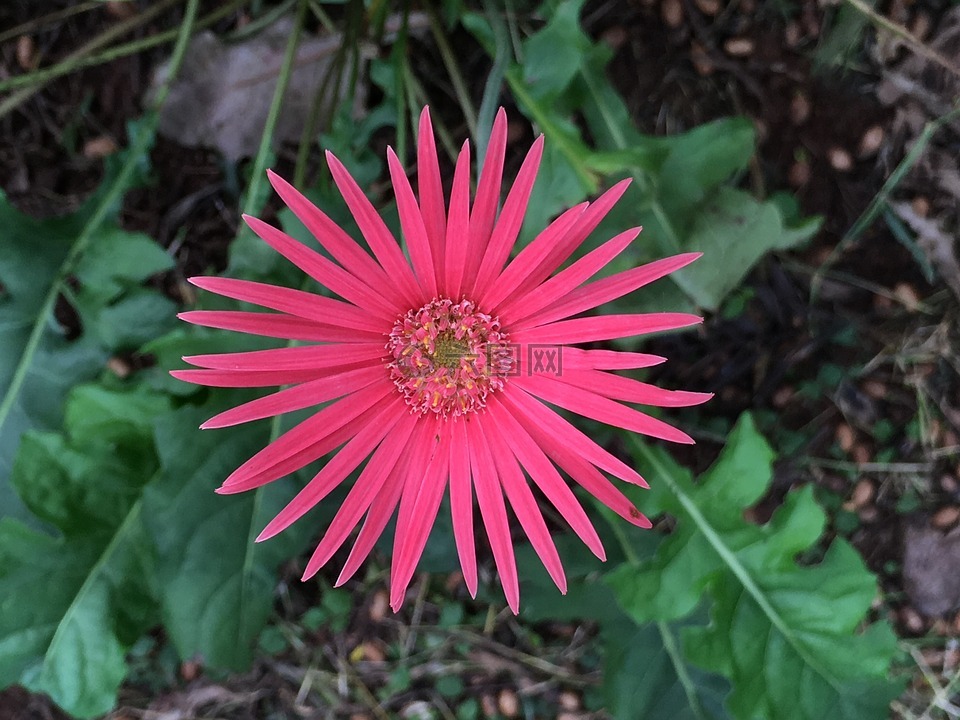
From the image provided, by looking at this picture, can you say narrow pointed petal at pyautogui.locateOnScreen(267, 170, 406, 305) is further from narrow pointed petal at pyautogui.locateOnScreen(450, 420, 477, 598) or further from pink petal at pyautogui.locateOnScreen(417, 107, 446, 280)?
narrow pointed petal at pyautogui.locateOnScreen(450, 420, 477, 598)

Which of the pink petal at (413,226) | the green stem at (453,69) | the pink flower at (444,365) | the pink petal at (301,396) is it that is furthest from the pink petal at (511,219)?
the green stem at (453,69)

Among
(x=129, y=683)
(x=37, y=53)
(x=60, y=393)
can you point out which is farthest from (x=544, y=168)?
(x=129, y=683)

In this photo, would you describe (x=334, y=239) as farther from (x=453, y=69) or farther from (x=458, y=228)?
(x=453, y=69)

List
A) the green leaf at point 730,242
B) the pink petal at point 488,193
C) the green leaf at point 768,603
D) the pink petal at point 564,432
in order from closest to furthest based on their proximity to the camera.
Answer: the pink petal at point 488,193
the pink petal at point 564,432
the green leaf at point 768,603
the green leaf at point 730,242

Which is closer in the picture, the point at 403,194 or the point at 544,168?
the point at 403,194

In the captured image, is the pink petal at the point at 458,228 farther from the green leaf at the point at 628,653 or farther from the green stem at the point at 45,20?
the green stem at the point at 45,20

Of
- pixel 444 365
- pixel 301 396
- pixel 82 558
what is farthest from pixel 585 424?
pixel 82 558

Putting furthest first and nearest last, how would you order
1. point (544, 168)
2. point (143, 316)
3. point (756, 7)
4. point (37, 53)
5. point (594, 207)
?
point (37, 53)
point (756, 7)
point (143, 316)
point (544, 168)
point (594, 207)

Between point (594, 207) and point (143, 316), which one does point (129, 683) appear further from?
point (594, 207)
